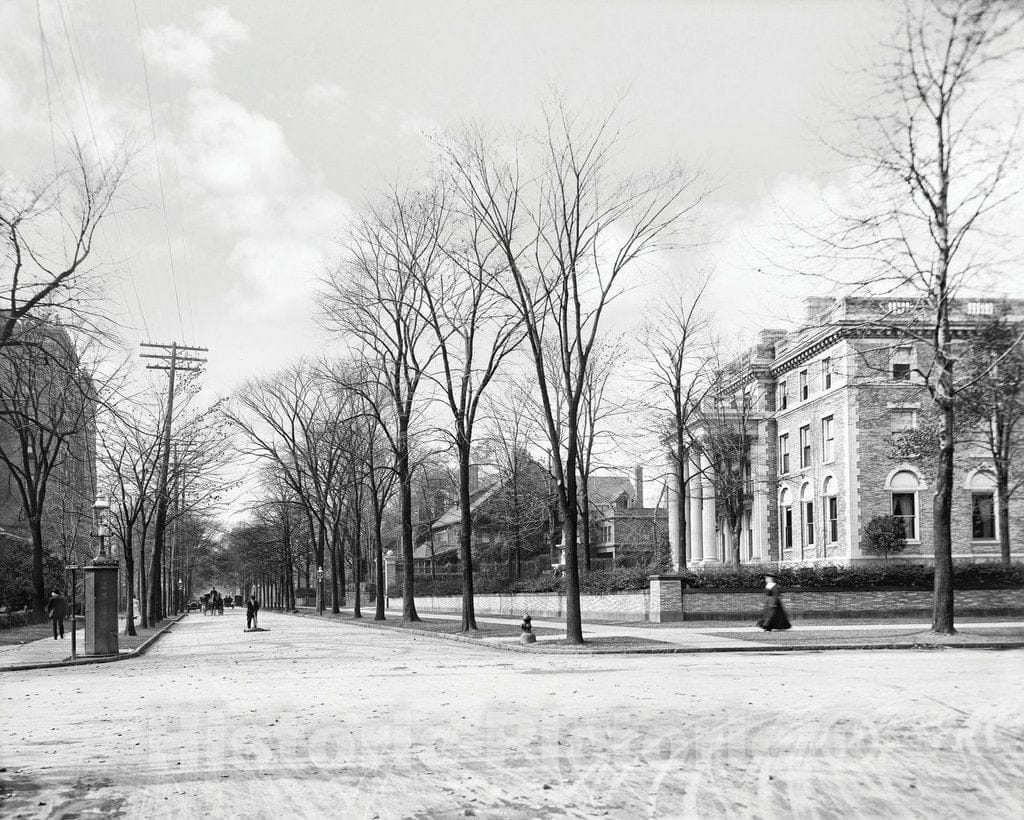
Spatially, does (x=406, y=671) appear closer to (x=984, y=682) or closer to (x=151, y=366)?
(x=984, y=682)

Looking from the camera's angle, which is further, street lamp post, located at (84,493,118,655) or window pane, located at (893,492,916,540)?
window pane, located at (893,492,916,540)

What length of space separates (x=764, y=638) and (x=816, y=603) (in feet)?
29.9

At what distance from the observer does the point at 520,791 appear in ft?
24.9

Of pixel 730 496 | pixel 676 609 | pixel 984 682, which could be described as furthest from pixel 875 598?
pixel 984 682

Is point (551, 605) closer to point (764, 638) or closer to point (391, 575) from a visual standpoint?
point (764, 638)

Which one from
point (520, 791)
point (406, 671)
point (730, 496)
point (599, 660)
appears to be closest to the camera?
point (520, 791)

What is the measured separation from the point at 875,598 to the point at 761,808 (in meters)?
29.6

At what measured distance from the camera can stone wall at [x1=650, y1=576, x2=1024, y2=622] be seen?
3425cm

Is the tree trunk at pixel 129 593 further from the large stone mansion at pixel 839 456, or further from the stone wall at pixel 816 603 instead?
the large stone mansion at pixel 839 456

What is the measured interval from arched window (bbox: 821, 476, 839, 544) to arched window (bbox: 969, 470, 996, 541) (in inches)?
214

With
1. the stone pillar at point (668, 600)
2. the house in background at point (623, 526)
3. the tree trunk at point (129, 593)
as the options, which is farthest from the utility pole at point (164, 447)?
the house in background at point (623, 526)

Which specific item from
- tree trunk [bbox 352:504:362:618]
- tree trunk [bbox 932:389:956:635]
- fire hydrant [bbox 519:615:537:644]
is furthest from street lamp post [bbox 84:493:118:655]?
tree trunk [bbox 352:504:362:618]

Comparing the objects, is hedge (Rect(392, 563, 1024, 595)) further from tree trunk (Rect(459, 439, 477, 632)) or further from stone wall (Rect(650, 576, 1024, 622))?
tree trunk (Rect(459, 439, 477, 632))

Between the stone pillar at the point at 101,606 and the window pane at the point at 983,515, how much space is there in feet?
109
